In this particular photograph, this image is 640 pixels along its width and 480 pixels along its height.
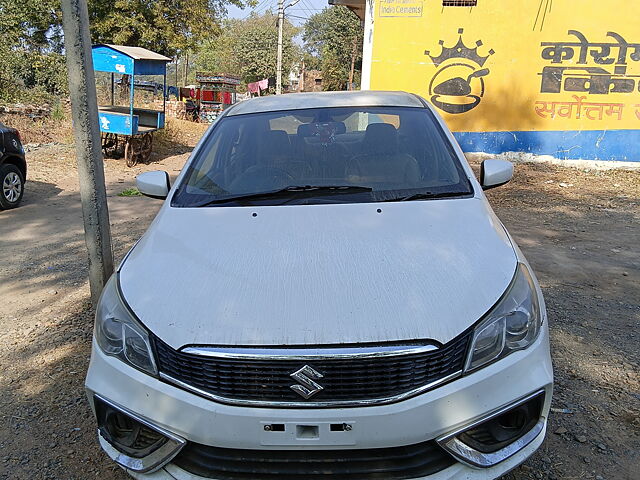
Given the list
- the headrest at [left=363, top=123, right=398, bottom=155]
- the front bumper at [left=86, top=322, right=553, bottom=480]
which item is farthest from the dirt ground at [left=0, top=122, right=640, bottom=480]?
the headrest at [left=363, top=123, right=398, bottom=155]

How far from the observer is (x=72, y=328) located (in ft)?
13.0

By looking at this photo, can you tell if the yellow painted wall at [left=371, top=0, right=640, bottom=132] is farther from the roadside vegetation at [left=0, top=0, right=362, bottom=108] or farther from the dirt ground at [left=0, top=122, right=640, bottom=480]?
the roadside vegetation at [left=0, top=0, right=362, bottom=108]

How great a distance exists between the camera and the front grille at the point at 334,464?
6.06 feet

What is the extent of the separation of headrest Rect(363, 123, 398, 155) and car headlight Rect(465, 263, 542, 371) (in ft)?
4.15

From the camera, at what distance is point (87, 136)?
3.74m

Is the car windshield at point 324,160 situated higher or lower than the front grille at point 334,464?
higher

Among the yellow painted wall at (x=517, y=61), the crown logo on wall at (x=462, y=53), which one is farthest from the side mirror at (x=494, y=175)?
the crown logo on wall at (x=462, y=53)

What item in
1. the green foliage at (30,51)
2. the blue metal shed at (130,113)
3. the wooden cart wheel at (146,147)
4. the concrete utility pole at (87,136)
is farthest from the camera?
the green foliage at (30,51)

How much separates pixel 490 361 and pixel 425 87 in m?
10.8

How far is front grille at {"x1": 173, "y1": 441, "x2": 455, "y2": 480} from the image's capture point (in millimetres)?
1847

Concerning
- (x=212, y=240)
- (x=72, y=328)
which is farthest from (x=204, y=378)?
(x=72, y=328)

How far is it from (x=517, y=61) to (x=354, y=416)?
11404 millimetres

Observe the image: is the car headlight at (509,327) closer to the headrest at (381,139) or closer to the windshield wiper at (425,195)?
the windshield wiper at (425,195)

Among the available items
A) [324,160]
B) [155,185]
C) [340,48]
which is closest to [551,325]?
[324,160]
